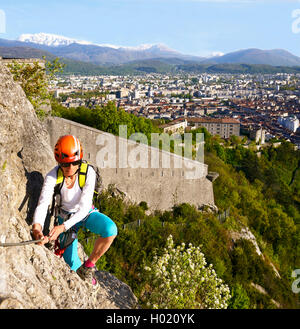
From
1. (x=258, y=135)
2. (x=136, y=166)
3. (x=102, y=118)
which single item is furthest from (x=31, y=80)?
(x=258, y=135)

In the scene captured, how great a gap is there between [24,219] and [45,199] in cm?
43

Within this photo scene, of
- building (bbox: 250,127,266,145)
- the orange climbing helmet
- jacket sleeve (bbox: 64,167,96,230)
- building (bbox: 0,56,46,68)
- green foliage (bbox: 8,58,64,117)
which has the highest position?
building (bbox: 0,56,46,68)

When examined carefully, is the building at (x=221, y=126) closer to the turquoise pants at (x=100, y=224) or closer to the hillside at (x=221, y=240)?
the hillside at (x=221, y=240)

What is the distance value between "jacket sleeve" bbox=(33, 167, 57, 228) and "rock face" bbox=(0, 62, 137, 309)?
0.56 feet

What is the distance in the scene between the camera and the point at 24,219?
3.46m

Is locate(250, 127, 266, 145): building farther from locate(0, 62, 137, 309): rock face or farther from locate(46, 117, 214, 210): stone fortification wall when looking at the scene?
locate(0, 62, 137, 309): rock face

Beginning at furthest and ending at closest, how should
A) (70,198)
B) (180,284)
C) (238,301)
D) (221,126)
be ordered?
1. (221,126)
2. (238,301)
3. (180,284)
4. (70,198)

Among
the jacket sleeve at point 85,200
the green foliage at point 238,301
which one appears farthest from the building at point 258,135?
the jacket sleeve at point 85,200

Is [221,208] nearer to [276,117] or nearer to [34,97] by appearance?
[34,97]

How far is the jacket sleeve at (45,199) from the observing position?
3.14m

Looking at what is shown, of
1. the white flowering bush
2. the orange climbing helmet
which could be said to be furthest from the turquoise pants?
the white flowering bush

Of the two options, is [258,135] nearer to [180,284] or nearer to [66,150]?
[180,284]

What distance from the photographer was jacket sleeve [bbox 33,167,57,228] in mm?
3143
